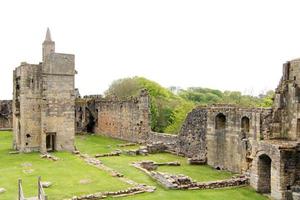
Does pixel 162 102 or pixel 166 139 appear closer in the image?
pixel 166 139

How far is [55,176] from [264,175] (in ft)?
34.5

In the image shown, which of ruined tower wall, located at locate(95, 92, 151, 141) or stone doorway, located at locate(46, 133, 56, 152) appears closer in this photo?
stone doorway, located at locate(46, 133, 56, 152)

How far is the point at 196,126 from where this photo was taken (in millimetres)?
30656

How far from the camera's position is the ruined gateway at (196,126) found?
2056 centimetres

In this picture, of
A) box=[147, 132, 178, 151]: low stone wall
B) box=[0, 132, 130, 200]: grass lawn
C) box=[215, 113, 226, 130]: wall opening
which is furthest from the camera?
box=[147, 132, 178, 151]: low stone wall

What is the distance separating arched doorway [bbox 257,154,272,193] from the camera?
819 inches

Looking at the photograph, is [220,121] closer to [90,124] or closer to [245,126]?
[245,126]

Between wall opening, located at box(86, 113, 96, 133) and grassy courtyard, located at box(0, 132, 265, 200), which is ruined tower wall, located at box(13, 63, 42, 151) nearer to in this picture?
grassy courtyard, located at box(0, 132, 265, 200)

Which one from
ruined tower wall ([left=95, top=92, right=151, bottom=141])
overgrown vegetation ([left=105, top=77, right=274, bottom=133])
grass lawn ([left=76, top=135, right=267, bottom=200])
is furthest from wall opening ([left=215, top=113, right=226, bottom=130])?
overgrown vegetation ([left=105, top=77, right=274, bottom=133])

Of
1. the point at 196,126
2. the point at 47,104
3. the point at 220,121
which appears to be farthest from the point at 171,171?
the point at 47,104

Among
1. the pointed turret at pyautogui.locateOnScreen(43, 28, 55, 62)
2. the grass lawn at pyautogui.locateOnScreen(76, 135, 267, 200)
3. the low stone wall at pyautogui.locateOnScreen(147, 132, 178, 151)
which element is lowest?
the grass lawn at pyautogui.locateOnScreen(76, 135, 267, 200)

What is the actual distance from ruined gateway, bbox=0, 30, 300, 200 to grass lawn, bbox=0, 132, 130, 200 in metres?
2.96

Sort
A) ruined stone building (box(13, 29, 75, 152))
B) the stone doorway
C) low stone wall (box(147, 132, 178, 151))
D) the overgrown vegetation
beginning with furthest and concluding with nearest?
the overgrown vegetation < low stone wall (box(147, 132, 178, 151)) < the stone doorway < ruined stone building (box(13, 29, 75, 152))

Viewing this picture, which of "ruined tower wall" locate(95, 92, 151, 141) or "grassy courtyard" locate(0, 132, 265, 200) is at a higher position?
"ruined tower wall" locate(95, 92, 151, 141)
